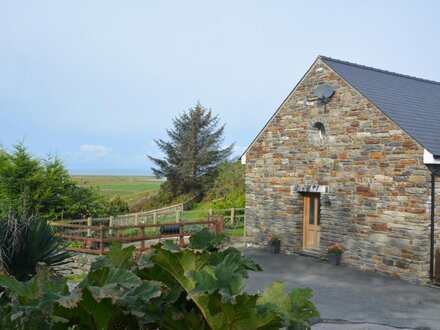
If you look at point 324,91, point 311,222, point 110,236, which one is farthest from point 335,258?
point 110,236

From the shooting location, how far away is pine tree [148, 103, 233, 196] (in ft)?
120

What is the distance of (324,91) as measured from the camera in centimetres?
1448

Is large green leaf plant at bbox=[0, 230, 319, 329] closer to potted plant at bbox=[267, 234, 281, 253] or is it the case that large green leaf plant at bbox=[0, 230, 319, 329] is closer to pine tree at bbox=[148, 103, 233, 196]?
potted plant at bbox=[267, 234, 281, 253]

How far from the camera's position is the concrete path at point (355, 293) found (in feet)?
29.9

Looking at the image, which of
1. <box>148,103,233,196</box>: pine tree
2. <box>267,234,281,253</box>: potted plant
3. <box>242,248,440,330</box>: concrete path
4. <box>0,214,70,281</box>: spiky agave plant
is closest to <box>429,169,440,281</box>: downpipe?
<box>242,248,440,330</box>: concrete path

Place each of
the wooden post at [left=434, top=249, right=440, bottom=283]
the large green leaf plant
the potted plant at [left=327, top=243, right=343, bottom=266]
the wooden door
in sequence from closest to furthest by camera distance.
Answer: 1. the large green leaf plant
2. the wooden post at [left=434, top=249, right=440, bottom=283]
3. the potted plant at [left=327, top=243, right=343, bottom=266]
4. the wooden door

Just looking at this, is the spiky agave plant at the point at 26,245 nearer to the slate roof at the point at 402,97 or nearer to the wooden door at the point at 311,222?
the slate roof at the point at 402,97

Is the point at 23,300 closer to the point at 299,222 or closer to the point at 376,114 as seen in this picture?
the point at 376,114

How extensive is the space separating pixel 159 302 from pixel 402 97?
14.0m

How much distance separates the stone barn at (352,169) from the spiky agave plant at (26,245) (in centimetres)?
898

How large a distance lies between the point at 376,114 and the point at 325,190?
2.71 meters

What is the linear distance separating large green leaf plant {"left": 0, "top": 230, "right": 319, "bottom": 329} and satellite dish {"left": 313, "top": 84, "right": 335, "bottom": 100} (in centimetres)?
1228

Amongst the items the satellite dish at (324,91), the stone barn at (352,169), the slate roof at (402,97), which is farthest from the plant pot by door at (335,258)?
the satellite dish at (324,91)

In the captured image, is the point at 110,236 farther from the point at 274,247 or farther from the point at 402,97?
the point at 402,97
